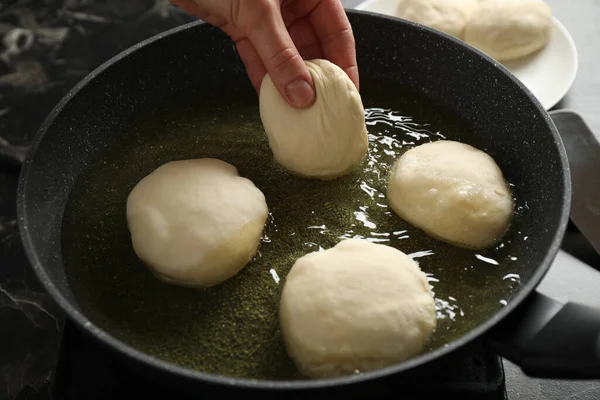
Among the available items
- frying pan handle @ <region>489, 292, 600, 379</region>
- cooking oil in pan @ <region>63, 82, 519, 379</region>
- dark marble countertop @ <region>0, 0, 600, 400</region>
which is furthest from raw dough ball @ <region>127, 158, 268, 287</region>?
frying pan handle @ <region>489, 292, 600, 379</region>

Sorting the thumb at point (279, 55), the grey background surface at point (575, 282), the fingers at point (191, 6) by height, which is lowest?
the grey background surface at point (575, 282)

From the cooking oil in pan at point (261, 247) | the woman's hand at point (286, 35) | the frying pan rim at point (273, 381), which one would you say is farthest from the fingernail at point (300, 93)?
the frying pan rim at point (273, 381)

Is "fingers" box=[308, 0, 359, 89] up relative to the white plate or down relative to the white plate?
up

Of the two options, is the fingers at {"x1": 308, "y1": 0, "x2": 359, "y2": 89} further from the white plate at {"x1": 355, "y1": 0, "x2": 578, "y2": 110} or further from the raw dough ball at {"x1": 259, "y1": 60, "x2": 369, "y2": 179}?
the white plate at {"x1": 355, "y1": 0, "x2": 578, "y2": 110}

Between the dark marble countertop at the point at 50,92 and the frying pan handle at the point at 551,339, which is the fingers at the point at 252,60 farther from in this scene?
the frying pan handle at the point at 551,339

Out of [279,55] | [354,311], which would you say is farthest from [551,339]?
[279,55]

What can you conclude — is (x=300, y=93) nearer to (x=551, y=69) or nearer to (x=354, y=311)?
(x=354, y=311)
